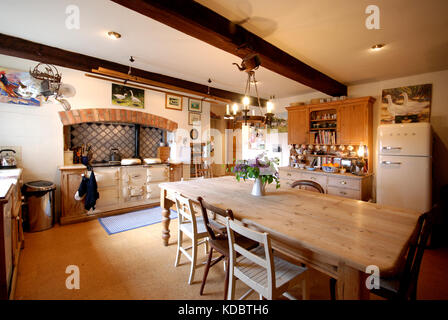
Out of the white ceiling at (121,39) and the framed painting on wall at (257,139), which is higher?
the white ceiling at (121,39)

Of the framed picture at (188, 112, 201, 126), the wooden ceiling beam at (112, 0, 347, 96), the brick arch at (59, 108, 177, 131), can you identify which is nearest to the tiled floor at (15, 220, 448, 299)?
the brick arch at (59, 108, 177, 131)

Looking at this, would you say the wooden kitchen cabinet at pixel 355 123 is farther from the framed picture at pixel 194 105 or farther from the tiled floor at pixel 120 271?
the framed picture at pixel 194 105

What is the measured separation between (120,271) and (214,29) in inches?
98.8

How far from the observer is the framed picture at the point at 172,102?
426cm

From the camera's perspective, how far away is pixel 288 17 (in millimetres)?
1870

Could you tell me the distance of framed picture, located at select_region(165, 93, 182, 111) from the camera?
4.26 m

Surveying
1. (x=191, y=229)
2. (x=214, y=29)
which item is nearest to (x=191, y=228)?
(x=191, y=229)

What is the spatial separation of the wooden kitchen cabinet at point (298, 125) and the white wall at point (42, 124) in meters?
3.68

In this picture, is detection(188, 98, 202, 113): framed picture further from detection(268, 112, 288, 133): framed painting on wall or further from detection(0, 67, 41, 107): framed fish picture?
detection(0, 67, 41, 107): framed fish picture

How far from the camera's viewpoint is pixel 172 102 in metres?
4.35

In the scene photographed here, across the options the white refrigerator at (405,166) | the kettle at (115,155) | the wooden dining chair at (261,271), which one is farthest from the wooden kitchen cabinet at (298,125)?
the kettle at (115,155)

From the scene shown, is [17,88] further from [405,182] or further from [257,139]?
[405,182]

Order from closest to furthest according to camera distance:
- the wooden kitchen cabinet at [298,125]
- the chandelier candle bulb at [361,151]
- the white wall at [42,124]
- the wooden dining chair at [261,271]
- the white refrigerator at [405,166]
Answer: the wooden dining chair at [261,271] → the white refrigerator at [405,166] → the white wall at [42,124] → the chandelier candle bulb at [361,151] → the wooden kitchen cabinet at [298,125]
